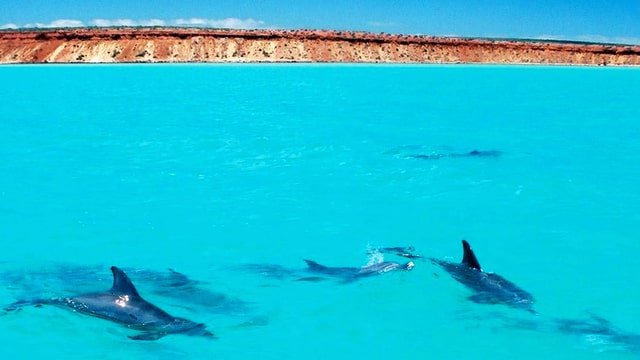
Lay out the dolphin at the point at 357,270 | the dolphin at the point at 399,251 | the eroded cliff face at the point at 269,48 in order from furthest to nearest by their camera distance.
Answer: the eroded cliff face at the point at 269,48 → the dolphin at the point at 399,251 → the dolphin at the point at 357,270

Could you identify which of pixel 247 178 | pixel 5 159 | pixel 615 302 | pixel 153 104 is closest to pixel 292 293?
pixel 615 302

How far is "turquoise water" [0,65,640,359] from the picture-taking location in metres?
9.65

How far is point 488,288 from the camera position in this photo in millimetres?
10188

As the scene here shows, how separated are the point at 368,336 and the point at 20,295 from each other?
16.6 feet

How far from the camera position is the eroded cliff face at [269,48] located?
99.4 meters

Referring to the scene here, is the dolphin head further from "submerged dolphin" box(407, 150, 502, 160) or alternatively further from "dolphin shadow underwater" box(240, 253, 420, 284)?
"submerged dolphin" box(407, 150, 502, 160)

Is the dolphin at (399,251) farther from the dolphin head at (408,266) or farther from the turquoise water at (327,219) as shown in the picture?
the dolphin head at (408,266)

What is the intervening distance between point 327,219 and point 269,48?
9236 cm

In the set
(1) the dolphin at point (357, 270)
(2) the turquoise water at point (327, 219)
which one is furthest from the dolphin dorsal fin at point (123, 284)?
(1) the dolphin at point (357, 270)

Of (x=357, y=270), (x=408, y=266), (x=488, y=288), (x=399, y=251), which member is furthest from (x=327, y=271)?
(x=488, y=288)

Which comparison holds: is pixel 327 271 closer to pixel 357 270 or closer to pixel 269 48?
pixel 357 270

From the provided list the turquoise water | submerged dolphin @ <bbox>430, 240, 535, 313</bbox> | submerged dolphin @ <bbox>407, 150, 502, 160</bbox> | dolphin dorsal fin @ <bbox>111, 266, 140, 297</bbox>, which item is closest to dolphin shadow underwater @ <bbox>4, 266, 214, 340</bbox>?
dolphin dorsal fin @ <bbox>111, 266, 140, 297</bbox>

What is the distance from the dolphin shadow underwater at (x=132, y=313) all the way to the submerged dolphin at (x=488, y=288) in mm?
3725

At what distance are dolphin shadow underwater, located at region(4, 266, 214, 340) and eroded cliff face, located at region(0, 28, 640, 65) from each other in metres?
92.8
